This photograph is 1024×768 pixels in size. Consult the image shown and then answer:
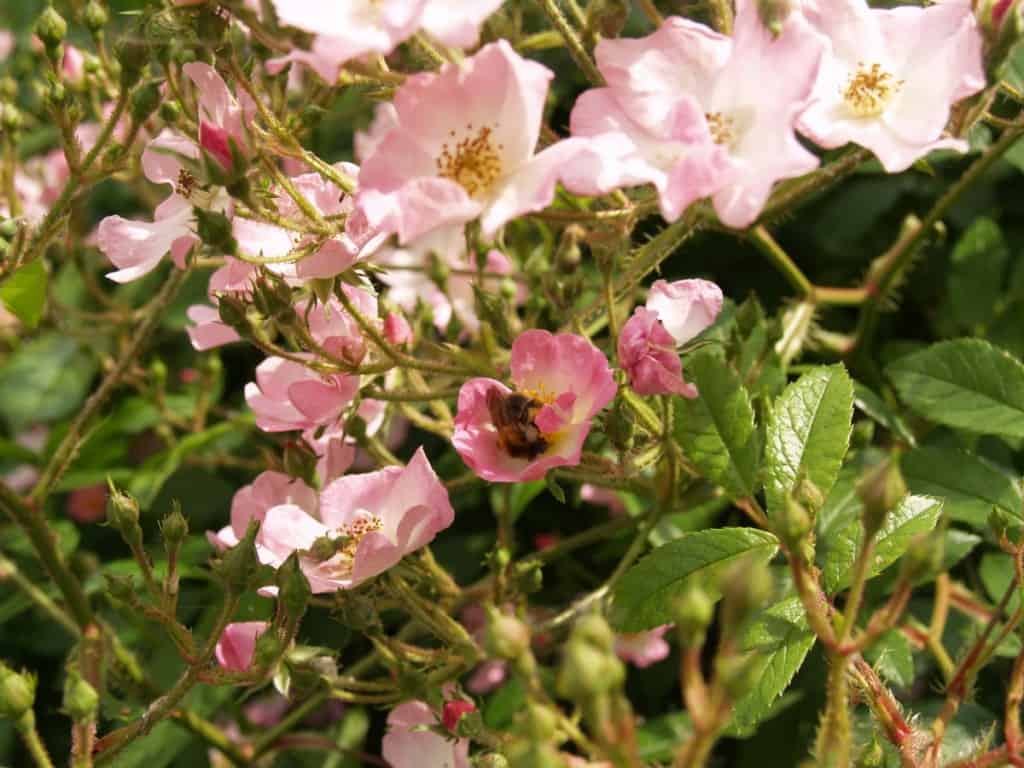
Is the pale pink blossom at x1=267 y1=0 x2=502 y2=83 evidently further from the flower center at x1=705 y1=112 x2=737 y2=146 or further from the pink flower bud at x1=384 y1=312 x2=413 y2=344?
the pink flower bud at x1=384 y1=312 x2=413 y2=344

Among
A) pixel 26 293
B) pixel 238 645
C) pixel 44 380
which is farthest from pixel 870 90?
pixel 44 380

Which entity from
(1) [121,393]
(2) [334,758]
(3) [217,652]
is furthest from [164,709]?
(1) [121,393]

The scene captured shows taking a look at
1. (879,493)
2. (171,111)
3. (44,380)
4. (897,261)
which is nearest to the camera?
(879,493)

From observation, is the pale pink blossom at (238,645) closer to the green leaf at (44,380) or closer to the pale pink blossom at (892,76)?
the pale pink blossom at (892,76)

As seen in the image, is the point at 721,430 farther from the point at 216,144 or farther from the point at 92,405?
the point at 92,405

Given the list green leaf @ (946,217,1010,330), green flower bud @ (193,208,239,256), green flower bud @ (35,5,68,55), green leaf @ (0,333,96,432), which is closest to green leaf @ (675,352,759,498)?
green flower bud @ (193,208,239,256)

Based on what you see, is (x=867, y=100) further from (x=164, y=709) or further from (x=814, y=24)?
(x=164, y=709)
